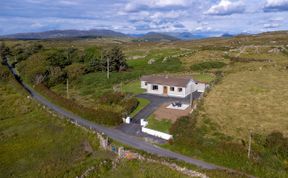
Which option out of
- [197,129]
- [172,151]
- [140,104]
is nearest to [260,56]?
[140,104]

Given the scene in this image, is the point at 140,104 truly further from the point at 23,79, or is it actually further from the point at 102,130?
the point at 23,79

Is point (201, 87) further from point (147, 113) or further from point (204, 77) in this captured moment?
point (147, 113)

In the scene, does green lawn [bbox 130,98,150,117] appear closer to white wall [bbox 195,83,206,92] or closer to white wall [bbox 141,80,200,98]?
white wall [bbox 141,80,200,98]

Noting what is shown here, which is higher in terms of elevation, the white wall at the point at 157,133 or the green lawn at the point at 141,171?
the white wall at the point at 157,133

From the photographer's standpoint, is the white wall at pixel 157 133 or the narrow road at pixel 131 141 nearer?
the narrow road at pixel 131 141

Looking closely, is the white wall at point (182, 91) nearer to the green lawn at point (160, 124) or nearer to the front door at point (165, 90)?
the front door at point (165, 90)

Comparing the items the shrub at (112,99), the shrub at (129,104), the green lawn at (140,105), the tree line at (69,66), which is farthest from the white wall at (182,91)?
the tree line at (69,66)
